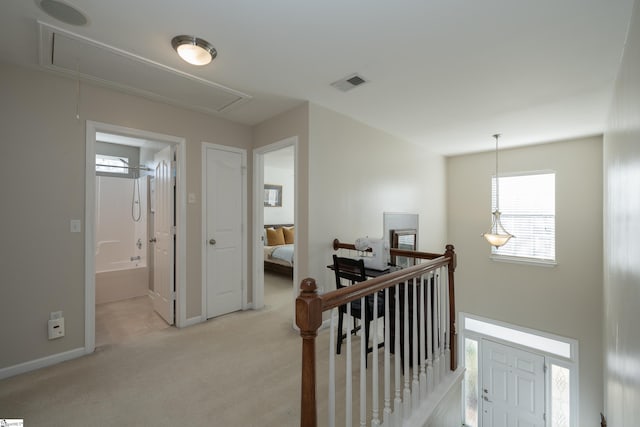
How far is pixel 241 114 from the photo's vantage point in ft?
10.7

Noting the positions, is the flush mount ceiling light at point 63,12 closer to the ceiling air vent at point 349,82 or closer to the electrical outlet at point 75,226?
the electrical outlet at point 75,226

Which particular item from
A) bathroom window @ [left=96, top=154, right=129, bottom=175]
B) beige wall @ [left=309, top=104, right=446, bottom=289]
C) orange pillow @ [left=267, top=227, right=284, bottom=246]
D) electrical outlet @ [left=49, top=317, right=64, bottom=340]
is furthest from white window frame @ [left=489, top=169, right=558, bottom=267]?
bathroom window @ [left=96, top=154, right=129, bottom=175]

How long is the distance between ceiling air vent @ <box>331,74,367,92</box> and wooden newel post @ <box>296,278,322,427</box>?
2048 millimetres

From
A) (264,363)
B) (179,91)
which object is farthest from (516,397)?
(179,91)

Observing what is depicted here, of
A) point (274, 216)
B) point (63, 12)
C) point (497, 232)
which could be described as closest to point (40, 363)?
point (63, 12)

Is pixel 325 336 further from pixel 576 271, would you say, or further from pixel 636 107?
pixel 576 271

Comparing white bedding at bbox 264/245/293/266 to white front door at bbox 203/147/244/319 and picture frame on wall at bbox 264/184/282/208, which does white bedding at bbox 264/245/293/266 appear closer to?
picture frame on wall at bbox 264/184/282/208

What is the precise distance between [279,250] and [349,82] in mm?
3794

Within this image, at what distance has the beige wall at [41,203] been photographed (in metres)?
2.13

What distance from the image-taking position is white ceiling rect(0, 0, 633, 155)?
1646 mm

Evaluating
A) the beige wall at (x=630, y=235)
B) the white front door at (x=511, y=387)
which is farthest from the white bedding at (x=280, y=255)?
the beige wall at (x=630, y=235)

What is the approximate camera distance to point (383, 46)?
79.4 inches

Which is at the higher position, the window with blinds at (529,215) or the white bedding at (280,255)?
the window with blinds at (529,215)

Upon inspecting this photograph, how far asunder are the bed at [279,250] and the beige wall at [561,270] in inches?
139
